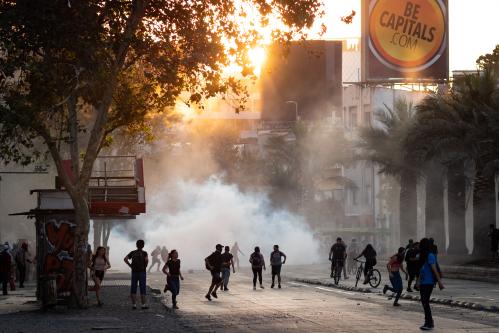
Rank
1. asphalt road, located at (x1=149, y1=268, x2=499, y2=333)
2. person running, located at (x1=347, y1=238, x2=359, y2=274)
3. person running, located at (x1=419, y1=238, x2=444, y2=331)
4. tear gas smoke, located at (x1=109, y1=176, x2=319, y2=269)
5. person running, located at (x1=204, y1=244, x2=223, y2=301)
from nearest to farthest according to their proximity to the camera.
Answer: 1. person running, located at (x1=419, y1=238, x2=444, y2=331)
2. asphalt road, located at (x1=149, y1=268, x2=499, y2=333)
3. person running, located at (x1=204, y1=244, x2=223, y2=301)
4. person running, located at (x1=347, y1=238, x2=359, y2=274)
5. tear gas smoke, located at (x1=109, y1=176, x2=319, y2=269)

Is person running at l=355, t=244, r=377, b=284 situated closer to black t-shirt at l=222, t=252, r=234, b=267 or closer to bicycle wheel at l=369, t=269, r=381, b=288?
bicycle wheel at l=369, t=269, r=381, b=288

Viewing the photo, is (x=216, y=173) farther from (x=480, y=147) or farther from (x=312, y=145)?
(x=480, y=147)

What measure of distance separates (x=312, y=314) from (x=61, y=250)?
7.84m

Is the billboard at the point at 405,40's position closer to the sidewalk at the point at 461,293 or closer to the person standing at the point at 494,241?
the person standing at the point at 494,241

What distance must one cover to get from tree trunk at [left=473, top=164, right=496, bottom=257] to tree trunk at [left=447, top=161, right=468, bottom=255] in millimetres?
3641

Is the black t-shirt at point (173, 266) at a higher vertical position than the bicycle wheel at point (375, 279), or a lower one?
higher

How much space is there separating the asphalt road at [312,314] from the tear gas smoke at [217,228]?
49.7 meters

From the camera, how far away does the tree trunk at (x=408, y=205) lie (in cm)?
6053

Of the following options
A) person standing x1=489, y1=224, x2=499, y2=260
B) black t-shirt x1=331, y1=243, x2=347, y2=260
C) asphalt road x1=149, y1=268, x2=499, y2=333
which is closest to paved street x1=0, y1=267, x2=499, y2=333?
asphalt road x1=149, y1=268, x2=499, y2=333

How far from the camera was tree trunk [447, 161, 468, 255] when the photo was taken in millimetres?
54031

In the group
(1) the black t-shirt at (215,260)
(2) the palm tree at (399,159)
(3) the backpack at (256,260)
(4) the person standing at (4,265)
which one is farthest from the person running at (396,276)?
(2) the palm tree at (399,159)

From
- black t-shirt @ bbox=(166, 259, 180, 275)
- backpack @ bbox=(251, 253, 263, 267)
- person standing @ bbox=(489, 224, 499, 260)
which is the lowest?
black t-shirt @ bbox=(166, 259, 180, 275)

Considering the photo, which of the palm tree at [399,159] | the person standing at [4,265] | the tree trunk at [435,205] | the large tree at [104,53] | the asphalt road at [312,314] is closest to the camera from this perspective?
the asphalt road at [312,314]

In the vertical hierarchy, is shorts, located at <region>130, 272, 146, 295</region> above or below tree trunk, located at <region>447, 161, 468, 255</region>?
below
